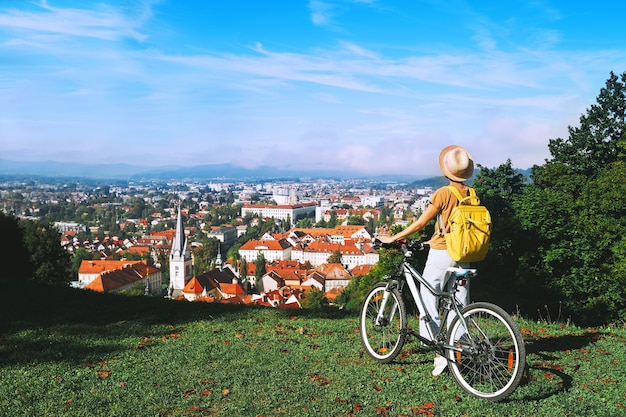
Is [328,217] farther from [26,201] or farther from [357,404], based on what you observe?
[357,404]

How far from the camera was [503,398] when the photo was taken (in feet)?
12.9

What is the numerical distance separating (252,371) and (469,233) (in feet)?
7.64

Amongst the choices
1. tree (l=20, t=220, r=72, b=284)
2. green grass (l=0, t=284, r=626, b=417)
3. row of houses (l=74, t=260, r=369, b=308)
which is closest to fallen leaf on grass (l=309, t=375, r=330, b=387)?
green grass (l=0, t=284, r=626, b=417)

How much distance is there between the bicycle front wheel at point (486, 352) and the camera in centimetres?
384

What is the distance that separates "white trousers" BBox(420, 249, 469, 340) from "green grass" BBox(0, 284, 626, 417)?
56 centimetres

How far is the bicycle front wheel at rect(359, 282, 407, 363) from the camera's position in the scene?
4.87 metres

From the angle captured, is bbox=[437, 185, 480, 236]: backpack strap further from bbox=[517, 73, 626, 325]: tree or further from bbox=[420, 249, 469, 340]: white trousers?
bbox=[517, 73, 626, 325]: tree

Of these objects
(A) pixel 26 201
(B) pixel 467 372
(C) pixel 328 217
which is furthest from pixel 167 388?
(A) pixel 26 201

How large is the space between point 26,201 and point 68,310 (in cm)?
16421

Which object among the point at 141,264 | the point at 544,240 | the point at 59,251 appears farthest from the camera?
the point at 141,264

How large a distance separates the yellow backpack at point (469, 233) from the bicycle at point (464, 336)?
0.16m

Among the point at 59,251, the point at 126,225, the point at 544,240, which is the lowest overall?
the point at 126,225

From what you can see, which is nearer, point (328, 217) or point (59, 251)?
point (59, 251)

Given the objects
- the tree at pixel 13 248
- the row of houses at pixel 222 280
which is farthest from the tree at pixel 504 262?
the row of houses at pixel 222 280
